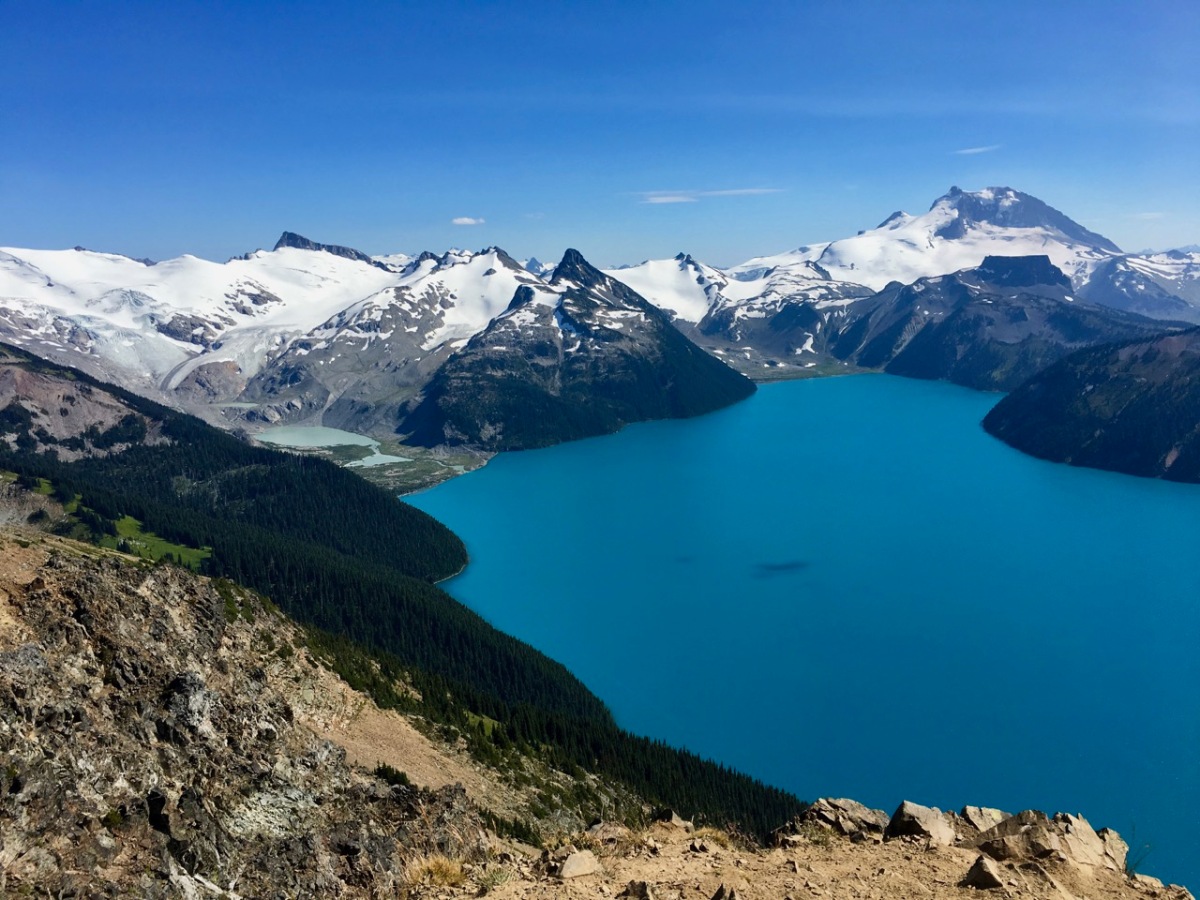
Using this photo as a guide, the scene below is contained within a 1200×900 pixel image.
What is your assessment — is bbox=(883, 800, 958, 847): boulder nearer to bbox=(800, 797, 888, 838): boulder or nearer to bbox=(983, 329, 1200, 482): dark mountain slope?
bbox=(800, 797, 888, 838): boulder

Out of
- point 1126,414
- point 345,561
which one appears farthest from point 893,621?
point 1126,414

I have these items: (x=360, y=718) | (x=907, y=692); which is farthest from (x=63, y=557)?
(x=907, y=692)

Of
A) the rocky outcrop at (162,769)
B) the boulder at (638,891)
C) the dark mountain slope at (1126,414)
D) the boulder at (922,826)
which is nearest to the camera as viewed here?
the boulder at (638,891)

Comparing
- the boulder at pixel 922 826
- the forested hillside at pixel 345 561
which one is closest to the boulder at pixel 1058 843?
the boulder at pixel 922 826

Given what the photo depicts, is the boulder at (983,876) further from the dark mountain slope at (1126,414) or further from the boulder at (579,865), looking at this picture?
the dark mountain slope at (1126,414)

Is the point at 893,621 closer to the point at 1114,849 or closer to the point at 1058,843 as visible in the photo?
the point at 1114,849
